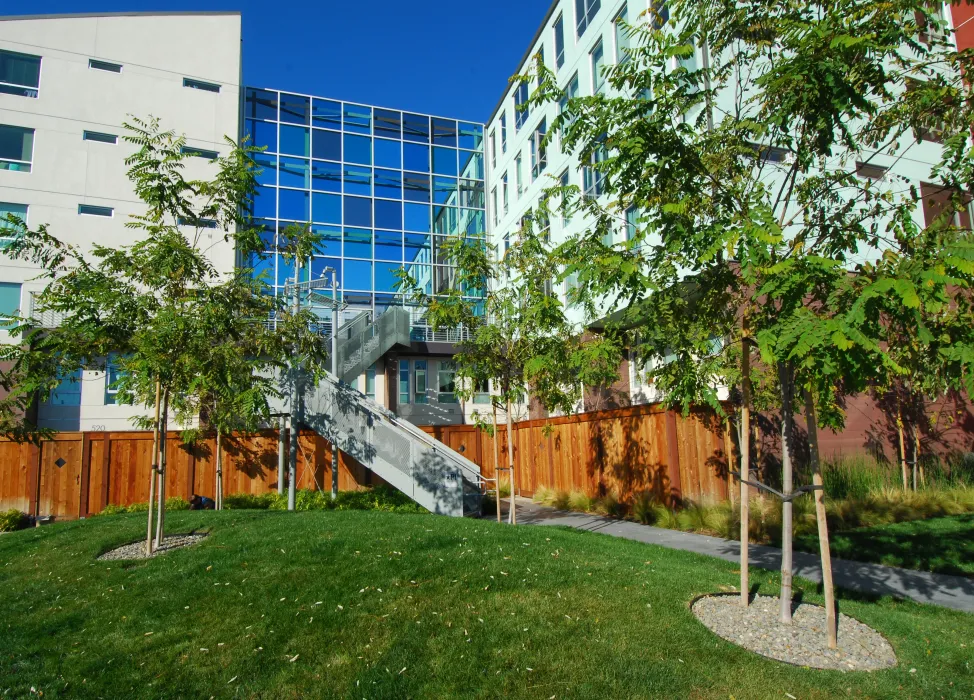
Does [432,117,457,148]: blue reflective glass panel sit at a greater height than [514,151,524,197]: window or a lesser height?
greater

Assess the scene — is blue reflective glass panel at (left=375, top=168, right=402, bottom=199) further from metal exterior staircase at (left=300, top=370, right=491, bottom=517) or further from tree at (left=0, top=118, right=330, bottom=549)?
tree at (left=0, top=118, right=330, bottom=549)

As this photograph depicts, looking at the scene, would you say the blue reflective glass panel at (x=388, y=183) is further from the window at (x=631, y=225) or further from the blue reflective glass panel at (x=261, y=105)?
the window at (x=631, y=225)

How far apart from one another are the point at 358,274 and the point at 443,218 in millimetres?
5953

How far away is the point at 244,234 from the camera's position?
9156 mm

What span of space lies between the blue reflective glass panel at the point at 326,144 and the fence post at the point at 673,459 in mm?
25555

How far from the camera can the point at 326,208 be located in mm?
32000

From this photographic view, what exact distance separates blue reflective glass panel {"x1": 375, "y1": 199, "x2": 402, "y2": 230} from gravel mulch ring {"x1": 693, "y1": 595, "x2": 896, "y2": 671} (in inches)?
1165

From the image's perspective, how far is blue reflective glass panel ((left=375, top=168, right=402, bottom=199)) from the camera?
110 feet

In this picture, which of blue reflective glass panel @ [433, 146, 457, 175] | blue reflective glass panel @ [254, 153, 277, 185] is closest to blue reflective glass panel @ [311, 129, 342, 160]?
blue reflective glass panel @ [254, 153, 277, 185]

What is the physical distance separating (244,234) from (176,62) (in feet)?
70.1

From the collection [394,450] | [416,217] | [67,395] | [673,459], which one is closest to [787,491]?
[673,459]

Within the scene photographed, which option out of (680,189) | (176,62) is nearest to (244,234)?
(680,189)

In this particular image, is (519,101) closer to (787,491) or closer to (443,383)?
(443,383)

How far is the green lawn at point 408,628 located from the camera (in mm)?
4457
